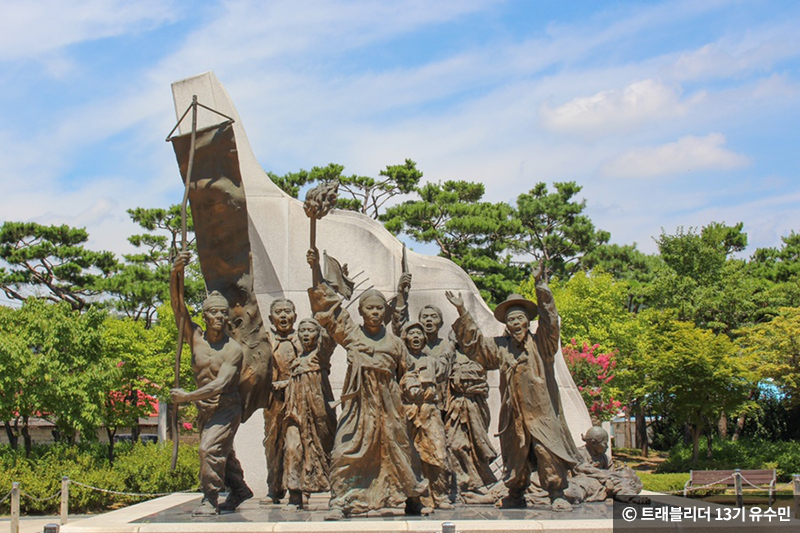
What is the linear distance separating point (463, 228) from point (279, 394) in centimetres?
1820

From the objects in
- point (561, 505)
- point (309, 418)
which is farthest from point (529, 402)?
point (309, 418)

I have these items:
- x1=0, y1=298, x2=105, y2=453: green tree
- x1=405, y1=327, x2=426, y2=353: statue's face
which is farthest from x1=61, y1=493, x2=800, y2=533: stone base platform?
x1=0, y1=298, x2=105, y2=453: green tree

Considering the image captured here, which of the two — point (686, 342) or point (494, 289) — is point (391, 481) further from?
point (494, 289)

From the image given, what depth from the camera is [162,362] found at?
20266 millimetres

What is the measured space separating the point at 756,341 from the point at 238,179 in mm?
16329

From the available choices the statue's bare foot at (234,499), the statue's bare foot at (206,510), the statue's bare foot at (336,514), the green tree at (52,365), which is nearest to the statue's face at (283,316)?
the statue's bare foot at (234,499)

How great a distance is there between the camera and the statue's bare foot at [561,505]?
6.84m

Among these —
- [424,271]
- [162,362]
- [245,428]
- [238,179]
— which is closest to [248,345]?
[238,179]

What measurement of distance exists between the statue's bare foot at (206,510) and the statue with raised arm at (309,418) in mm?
767

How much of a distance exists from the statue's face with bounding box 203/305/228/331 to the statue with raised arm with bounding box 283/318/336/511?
819 millimetres

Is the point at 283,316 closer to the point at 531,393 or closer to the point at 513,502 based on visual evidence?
the point at 531,393

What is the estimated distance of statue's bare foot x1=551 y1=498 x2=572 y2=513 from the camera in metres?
6.84

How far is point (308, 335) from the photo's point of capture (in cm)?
771

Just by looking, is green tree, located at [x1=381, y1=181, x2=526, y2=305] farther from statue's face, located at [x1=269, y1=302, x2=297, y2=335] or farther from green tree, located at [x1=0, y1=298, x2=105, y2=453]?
statue's face, located at [x1=269, y1=302, x2=297, y2=335]
